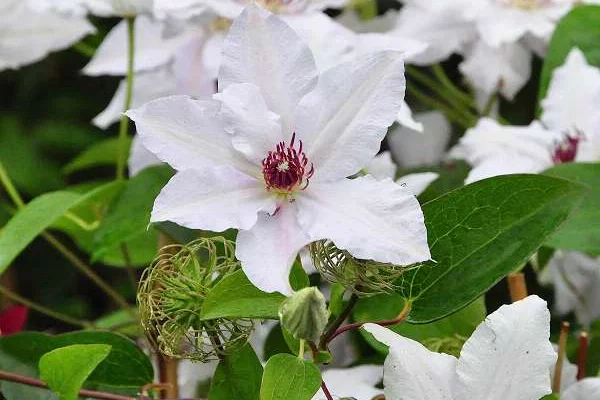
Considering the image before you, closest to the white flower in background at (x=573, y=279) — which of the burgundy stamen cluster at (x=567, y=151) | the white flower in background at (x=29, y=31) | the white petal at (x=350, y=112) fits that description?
the burgundy stamen cluster at (x=567, y=151)

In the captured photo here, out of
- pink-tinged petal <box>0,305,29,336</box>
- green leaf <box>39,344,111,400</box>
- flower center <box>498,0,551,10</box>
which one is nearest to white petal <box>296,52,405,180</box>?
green leaf <box>39,344,111,400</box>

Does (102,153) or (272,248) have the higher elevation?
(272,248)

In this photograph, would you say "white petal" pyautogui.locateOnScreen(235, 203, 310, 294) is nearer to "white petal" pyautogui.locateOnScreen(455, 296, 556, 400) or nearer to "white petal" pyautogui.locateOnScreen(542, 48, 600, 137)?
"white petal" pyautogui.locateOnScreen(455, 296, 556, 400)

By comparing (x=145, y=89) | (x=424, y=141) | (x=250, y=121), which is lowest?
(x=424, y=141)

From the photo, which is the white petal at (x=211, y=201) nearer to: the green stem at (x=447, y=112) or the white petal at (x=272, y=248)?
the white petal at (x=272, y=248)

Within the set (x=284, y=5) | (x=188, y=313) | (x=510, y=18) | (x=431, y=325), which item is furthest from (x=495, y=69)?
(x=188, y=313)

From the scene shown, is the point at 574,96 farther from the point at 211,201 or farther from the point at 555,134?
the point at 211,201
